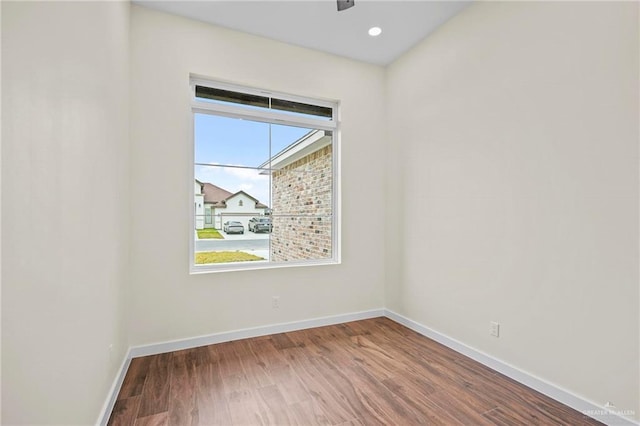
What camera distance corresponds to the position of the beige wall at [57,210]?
941mm

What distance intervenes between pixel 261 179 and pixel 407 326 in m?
2.27

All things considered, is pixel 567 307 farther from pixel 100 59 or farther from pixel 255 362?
pixel 100 59

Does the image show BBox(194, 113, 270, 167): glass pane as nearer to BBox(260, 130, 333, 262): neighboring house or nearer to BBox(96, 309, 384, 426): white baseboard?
BBox(260, 130, 333, 262): neighboring house

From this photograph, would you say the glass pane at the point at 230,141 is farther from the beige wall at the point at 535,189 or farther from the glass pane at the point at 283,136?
the beige wall at the point at 535,189

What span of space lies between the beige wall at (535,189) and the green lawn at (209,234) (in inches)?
82.5

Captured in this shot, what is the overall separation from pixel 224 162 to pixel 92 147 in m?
1.51

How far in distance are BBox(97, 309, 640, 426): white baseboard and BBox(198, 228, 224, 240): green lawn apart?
0.93 m

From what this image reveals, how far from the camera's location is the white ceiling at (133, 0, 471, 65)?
2702 millimetres

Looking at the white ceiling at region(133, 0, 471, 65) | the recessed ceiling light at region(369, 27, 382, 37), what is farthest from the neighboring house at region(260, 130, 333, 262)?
the recessed ceiling light at region(369, 27, 382, 37)

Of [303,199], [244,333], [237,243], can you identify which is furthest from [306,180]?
[244,333]

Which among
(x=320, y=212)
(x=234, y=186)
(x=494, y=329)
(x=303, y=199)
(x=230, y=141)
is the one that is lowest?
(x=494, y=329)

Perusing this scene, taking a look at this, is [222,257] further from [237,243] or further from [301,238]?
[301,238]

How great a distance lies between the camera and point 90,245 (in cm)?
159

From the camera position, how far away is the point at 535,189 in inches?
86.4
